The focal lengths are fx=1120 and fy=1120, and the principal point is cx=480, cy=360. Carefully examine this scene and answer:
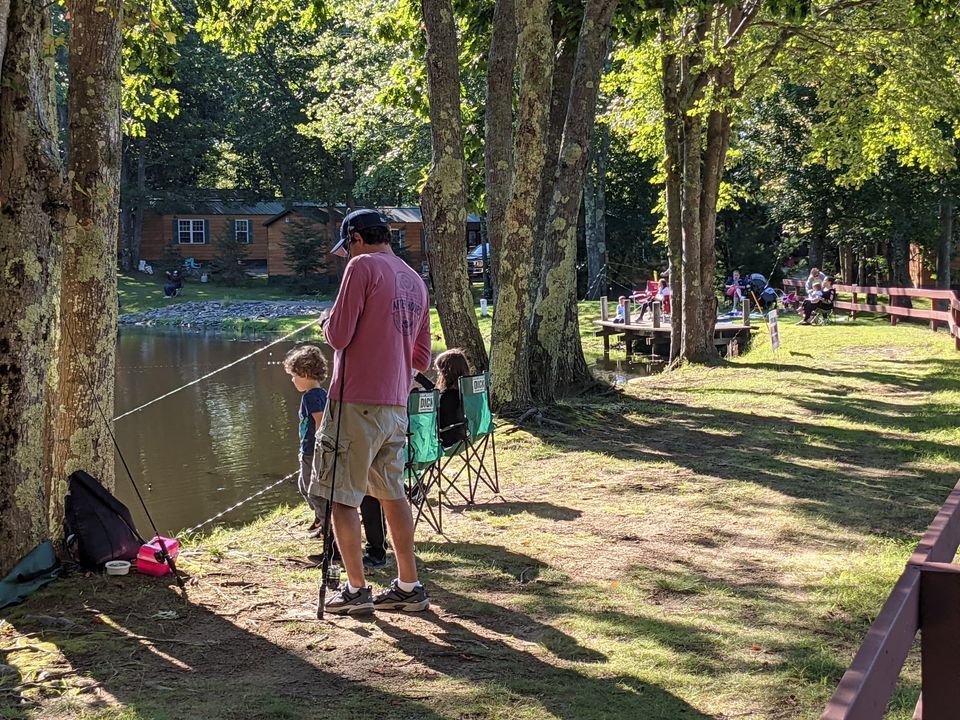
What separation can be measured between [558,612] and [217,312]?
3357cm

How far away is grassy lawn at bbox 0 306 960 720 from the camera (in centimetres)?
423

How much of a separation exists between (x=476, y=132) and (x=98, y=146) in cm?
1016

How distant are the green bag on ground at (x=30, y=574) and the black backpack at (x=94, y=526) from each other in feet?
0.55

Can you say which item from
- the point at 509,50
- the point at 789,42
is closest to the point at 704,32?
the point at 789,42

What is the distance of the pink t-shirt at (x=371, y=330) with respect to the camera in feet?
16.1

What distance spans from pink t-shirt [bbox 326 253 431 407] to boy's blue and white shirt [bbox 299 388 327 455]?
4.09ft

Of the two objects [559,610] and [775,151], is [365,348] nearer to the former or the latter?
[559,610]

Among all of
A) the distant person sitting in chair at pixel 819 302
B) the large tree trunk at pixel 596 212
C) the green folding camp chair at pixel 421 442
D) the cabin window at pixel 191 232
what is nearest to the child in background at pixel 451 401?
the green folding camp chair at pixel 421 442

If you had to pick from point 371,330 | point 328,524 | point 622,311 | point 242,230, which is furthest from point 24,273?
point 242,230

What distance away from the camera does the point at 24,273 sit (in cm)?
540

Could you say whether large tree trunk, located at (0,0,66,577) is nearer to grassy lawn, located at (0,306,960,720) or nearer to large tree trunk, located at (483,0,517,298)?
grassy lawn, located at (0,306,960,720)

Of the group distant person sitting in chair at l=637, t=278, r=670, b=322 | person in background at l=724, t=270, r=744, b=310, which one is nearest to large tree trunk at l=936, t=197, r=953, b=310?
person in background at l=724, t=270, r=744, b=310

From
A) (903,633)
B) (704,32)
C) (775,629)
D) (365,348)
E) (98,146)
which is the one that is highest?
(704,32)

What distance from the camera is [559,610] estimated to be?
5320mm
